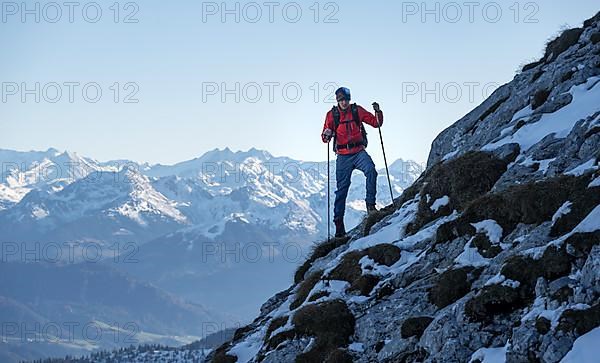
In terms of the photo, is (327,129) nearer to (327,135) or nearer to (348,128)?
(327,135)

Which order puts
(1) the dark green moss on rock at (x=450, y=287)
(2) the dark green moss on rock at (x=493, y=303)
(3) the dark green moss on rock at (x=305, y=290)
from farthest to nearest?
(3) the dark green moss on rock at (x=305, y=290)
(1) the dark green moss on rock at (x=450, y=287)
(2) the dark green moss on rock at (x=493, y=303)

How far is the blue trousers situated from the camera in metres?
26.4

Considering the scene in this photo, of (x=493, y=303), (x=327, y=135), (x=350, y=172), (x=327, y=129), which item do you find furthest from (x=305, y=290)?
(x=493, y=303)

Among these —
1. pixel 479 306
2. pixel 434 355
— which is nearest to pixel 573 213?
pixel 479 306

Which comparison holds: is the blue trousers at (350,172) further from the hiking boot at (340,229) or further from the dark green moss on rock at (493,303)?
the dark green moss on rock at (493,303)

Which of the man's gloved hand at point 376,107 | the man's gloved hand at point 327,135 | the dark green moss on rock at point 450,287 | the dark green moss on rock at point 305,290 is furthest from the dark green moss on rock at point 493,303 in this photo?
the man's gloved hand at point 376,107

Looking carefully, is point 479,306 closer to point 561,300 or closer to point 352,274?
point 561,300

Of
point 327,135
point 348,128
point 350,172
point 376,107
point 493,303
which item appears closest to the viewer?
point 493,303

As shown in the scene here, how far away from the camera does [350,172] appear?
1059 inches

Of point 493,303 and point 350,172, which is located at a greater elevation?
point 350,172

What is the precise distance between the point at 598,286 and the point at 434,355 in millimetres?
3380

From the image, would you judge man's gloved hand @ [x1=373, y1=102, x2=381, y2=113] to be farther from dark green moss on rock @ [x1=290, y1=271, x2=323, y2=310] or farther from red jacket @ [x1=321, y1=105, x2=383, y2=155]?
dark green moss on rock @ [x1=290, y1=271, x2=323, y2=310]

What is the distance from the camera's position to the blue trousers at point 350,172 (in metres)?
26.4

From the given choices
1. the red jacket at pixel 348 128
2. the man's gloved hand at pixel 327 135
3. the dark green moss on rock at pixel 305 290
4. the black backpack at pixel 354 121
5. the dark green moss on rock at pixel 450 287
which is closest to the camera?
the dark green moss on rock at pixel 450 287
